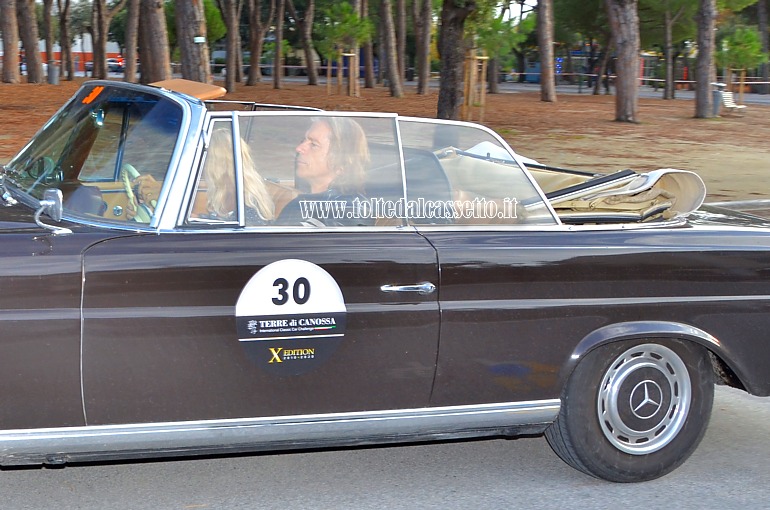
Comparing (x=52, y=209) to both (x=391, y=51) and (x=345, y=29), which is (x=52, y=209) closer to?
(x=391, y=51)

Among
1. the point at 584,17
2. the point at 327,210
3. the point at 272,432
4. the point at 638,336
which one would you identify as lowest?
the point at 272,432

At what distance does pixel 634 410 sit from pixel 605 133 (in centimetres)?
1874

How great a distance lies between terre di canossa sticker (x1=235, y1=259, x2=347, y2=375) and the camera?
363 cm

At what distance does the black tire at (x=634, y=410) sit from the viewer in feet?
13.6

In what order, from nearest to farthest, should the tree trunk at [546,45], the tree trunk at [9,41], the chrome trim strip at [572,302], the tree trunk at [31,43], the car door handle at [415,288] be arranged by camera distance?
the car door handle at [415,288], the chrome trim strip at [572,302], the tree trunk at [546,45], the tree trunk at [9,41], the tree trunk at [31,43]

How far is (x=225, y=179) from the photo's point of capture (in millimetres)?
3850

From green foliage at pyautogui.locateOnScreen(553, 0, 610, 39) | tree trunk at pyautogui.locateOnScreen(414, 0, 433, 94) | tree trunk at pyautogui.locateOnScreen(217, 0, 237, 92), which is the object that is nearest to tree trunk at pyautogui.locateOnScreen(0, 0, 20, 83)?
tree trunk at pyautogui.locateOnScreen(217, 0, 237, 92)

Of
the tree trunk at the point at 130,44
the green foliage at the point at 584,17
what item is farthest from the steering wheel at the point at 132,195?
the green foliage at the point at 584,17

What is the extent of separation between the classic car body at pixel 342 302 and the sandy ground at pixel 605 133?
9030 millimetres

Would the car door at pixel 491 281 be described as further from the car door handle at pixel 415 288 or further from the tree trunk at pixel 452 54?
the tree trunk at pixel 452 54

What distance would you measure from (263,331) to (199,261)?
0.34 metres

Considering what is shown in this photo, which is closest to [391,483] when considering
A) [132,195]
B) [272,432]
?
[272,432]

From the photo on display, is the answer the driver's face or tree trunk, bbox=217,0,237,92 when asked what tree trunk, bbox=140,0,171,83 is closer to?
the driver's face

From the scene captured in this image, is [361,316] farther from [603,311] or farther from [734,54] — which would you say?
[734,54]
